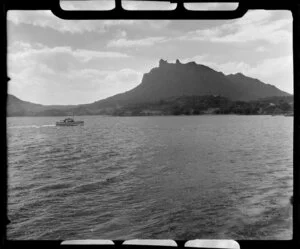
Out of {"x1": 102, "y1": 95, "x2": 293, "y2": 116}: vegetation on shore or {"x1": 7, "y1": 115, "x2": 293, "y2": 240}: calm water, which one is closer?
{"x1": 7, "y1": 115, "x2": 293, "y2": 240}: calm water

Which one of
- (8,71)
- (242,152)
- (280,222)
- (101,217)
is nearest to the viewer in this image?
(8,71)

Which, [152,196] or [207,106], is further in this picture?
[207,106]

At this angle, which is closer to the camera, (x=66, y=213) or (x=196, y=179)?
(x=66, y=213)

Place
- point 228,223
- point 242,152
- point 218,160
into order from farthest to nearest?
point 242,152 → point 218,160 → point 228,223

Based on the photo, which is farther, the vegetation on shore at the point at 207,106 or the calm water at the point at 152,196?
the vegetation on shore at the point at 207,106

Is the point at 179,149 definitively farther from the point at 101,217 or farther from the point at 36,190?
the point at 101,217
